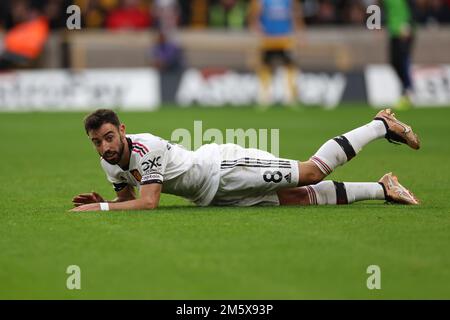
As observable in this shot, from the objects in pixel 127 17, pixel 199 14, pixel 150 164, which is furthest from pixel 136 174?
pixel 199 14

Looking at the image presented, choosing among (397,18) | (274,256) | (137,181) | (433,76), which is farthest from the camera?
(433,76)

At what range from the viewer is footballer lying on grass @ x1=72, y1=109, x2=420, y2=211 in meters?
9.35

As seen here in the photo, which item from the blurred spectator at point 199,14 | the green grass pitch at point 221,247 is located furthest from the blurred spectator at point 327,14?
the green grass pitch at point 221,247

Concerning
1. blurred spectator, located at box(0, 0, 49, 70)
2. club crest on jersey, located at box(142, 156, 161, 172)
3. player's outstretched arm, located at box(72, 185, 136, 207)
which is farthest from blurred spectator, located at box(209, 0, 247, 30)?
club crest on jersey, located at box(142, 156, 161, 172)

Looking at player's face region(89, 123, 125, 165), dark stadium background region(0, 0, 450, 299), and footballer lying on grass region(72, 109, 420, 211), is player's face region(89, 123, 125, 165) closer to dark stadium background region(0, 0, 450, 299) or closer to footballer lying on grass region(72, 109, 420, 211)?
footballer lying on grass region(72, 109, 420, 211)

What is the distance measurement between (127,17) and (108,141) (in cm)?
2275

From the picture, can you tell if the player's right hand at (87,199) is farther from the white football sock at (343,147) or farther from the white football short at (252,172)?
the white football sock at (343,147)

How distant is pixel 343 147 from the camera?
9891mm

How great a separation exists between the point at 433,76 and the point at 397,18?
364cm

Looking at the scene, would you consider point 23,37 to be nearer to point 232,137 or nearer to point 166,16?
point 166,16

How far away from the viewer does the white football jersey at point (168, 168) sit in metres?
9.37
